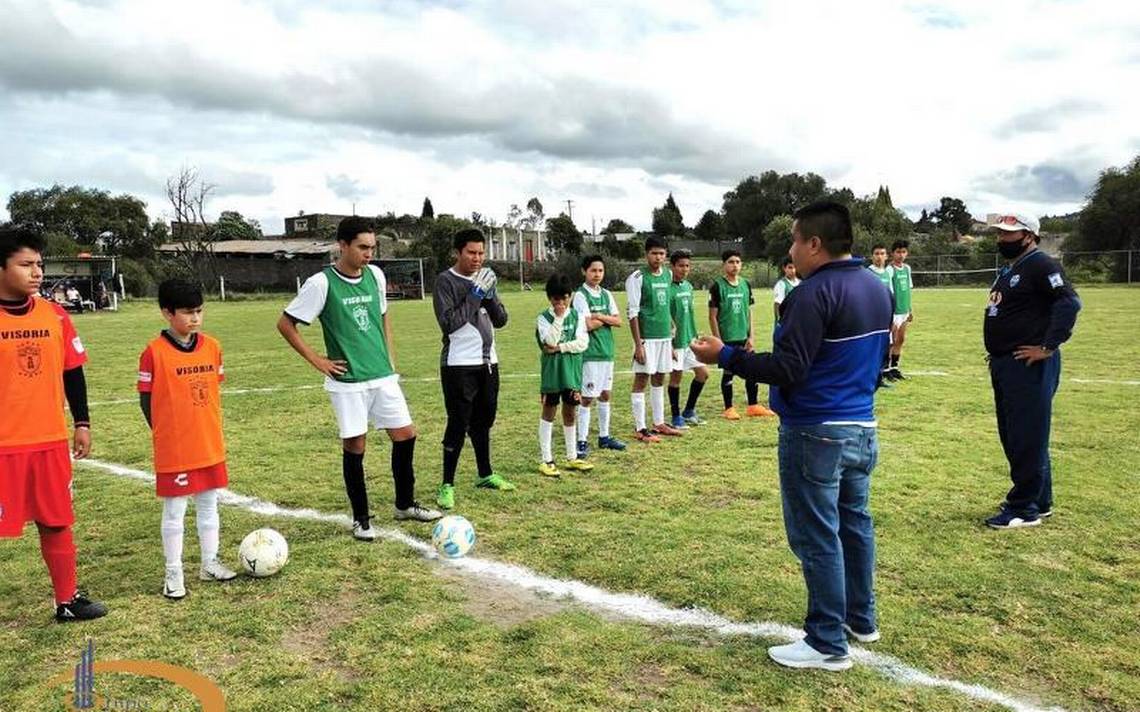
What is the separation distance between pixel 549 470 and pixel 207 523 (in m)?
3.17

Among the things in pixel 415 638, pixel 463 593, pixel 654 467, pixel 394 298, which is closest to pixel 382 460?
pixel 654 467

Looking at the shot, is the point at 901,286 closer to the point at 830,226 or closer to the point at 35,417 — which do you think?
the point at 830,226

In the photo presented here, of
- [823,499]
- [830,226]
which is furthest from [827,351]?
[823,499]

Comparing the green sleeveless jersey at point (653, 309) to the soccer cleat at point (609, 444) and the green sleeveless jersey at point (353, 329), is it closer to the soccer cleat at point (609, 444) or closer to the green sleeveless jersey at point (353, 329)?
the soccer cleat at point (609, 444)

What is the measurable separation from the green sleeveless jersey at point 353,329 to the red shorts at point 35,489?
1.71 metres

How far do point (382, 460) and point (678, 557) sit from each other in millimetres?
4015

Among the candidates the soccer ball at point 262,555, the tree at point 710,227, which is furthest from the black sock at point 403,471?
the tree at point 710,227

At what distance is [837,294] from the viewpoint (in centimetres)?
347

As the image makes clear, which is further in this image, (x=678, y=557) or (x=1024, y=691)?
(x=678, y=557)

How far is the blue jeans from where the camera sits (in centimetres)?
350

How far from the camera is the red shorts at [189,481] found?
4562 mm

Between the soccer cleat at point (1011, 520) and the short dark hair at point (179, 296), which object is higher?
the short dark hair at point (179, 296)

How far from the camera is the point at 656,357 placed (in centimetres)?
889

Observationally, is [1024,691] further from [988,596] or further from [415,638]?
[415,638]
